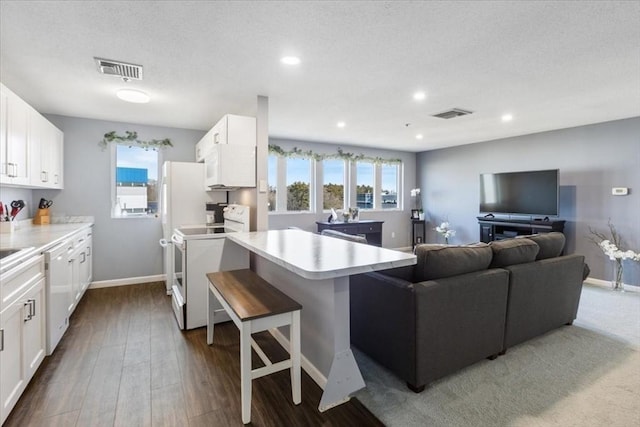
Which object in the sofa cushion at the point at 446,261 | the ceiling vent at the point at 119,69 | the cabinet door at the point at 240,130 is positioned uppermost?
the ceiling vent at the point at 119,69

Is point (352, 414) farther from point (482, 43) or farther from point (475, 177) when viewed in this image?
point (475, 177)

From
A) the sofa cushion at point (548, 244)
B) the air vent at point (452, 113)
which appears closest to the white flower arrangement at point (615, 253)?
the sofa cushion at point (548, 244)

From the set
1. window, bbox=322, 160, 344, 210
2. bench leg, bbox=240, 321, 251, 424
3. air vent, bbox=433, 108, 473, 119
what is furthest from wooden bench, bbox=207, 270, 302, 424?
window, bbox=322, 160, 344, 210

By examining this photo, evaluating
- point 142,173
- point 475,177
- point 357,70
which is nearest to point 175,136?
point 142,173

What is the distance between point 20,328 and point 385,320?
235 cm

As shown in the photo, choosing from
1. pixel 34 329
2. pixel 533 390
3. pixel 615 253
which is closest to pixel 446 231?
pixel 615 253

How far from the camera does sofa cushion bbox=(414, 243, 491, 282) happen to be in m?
2.15

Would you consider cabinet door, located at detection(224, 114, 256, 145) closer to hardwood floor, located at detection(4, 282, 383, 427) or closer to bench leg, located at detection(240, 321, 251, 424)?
hardwood floor, located at detection(4, 282, 383, 427)

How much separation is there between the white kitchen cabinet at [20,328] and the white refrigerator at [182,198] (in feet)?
5.42

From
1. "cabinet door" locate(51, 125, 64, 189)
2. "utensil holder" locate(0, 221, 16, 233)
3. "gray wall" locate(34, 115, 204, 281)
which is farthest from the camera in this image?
"gray wall" locate(34, 115, 204, 281)

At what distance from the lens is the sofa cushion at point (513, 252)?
100 inches

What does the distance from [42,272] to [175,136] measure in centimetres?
306

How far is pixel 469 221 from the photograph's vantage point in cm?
→ 669

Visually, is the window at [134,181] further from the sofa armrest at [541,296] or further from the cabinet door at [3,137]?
the sofa armrest at [541,296]
